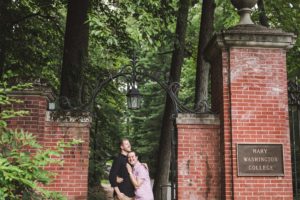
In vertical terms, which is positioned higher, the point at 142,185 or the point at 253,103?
the point at 253,103

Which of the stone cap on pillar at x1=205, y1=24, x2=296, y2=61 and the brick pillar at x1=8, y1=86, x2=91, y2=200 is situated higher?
the stone cap on pillar at x1=205, y1=24, x2=296, y2=61

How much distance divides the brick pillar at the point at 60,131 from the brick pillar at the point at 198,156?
164 centimetres

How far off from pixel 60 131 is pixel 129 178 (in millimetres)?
1461

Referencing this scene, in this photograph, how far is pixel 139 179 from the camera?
7.05 m

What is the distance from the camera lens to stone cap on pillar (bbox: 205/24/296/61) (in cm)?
688

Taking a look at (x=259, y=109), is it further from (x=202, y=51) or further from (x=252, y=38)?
(x=202, y=51)

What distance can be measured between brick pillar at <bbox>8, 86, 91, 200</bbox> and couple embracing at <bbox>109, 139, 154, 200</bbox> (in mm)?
576

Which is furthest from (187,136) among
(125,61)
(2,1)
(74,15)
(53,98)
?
(125,61)

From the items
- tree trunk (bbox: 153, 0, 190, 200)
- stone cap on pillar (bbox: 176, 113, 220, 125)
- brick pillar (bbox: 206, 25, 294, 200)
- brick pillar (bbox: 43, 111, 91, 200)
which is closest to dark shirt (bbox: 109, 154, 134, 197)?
brick pillar (bbox: 43, 111, 91, 200)

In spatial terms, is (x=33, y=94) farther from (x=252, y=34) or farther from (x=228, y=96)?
(x=252, y=34)

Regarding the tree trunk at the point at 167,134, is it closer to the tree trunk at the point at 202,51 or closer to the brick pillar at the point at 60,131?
the tree trunk at the point at 202,51

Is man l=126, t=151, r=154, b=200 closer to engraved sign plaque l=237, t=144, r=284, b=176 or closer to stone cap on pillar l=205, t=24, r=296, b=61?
engraved sign plaque l=237, t=144, r=284, b=176

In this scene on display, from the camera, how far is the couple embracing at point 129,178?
278 inches

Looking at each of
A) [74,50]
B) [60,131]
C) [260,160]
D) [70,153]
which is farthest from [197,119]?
[74,50]
